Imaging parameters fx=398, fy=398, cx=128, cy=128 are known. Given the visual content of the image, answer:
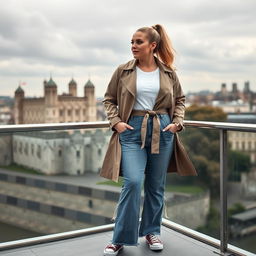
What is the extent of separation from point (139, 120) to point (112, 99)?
0.75 feet

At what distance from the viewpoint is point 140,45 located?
237cm

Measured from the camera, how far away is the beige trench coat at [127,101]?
237 cm

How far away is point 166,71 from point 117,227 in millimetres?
1016

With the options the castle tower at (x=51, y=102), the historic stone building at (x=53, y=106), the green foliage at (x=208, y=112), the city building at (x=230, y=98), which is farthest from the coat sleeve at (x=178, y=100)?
the city building at (x=230, y=98)

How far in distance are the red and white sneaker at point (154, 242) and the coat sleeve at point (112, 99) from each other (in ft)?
2.84

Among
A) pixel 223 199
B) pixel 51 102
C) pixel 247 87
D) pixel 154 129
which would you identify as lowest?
pixel 223 199

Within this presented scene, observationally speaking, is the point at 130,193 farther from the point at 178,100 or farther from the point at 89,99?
the point at 89,99

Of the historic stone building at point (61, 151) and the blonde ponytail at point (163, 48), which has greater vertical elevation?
the blonde ponytail at point (163, 48)

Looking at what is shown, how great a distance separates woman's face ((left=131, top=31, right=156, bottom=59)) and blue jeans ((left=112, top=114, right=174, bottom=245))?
380mm

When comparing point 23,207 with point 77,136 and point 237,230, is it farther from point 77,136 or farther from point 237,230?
point 237,230

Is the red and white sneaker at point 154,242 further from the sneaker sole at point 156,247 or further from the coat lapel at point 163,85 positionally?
the coat lapel at point 163,85

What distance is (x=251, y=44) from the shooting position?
63188 millimetres

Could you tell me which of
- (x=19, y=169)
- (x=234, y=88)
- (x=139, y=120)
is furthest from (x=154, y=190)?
(x=234, y=88)

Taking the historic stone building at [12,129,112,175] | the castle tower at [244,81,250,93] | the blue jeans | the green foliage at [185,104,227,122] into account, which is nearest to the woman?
the blue jeans
